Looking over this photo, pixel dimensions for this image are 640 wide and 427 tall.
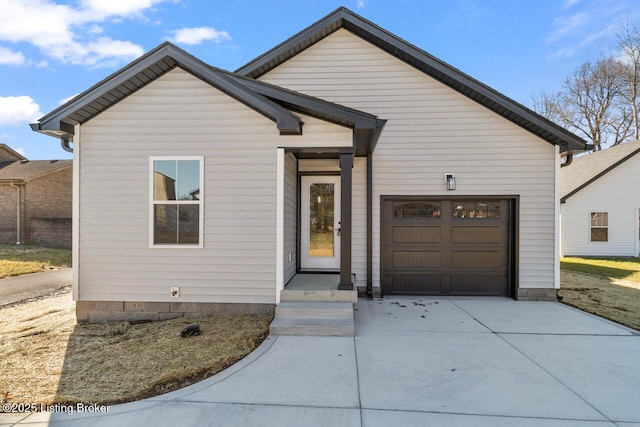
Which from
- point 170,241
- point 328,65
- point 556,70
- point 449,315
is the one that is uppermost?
point 556,70

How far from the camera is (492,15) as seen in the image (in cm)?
1056

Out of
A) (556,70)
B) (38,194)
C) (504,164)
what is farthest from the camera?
(556,70)

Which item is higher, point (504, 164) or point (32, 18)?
point (32, 18)

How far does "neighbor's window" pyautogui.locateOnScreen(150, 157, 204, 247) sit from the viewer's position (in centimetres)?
517

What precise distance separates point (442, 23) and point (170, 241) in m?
11.5

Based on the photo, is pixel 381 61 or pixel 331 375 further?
pixel 381 61

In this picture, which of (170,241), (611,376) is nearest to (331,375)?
(611,376)

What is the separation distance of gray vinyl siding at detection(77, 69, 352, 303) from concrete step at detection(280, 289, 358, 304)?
0.88ft

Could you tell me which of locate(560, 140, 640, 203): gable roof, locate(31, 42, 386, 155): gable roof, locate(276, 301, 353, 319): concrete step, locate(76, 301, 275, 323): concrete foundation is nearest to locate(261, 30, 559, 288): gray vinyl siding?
locate(31, 42, 386, 155): gable roof

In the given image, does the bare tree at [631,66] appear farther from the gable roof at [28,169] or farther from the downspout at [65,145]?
the gable roof at [28,169]

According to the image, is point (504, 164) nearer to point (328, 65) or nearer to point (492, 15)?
point (328, 65)

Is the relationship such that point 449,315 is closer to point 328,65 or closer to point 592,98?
point 328,65

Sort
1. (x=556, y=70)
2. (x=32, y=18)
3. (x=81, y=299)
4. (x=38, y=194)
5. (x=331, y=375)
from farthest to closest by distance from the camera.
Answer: (x=556, y=70), (x=38, y=194), (x=32, y=18), (x=81, y=299), (x=331, y=375)

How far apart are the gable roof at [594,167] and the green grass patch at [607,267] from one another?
2.75 metres
